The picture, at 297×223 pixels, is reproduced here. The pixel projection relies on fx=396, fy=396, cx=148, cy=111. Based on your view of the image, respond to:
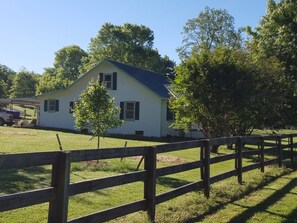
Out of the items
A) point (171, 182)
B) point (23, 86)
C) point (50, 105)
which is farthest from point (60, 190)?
point (23, 86)

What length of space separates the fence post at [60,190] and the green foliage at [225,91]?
13.6 metres

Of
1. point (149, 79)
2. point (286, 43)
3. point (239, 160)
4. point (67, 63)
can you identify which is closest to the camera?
point (239, 160)

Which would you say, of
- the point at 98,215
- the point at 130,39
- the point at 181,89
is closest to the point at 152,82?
the point at 181,89

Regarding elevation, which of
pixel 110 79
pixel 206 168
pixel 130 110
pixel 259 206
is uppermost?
pixel 110 79

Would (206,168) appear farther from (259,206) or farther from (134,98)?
(134,98)

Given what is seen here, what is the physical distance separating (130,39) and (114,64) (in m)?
33.8

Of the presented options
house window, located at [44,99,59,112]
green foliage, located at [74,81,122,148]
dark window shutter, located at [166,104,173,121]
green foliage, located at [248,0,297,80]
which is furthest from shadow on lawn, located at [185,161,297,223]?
house window, located at [44,99,59,112]

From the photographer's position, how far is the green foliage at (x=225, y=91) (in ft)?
57.7

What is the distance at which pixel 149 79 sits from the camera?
31375mm

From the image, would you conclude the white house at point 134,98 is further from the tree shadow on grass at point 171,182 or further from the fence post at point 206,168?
the fence post at point 206,168

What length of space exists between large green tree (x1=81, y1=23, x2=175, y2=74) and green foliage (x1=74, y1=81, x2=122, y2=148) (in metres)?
47.1

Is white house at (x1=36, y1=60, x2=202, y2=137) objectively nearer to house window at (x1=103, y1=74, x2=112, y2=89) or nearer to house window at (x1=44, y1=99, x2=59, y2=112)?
house window at (x1=103, y1=74, x2=112, y2=89)

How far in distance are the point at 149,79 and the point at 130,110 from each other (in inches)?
131

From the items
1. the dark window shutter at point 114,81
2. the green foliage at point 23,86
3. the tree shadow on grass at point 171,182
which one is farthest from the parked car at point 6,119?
the green foliage at point 23,86
